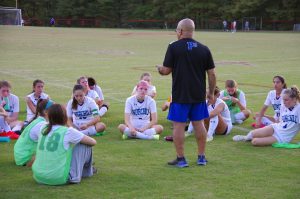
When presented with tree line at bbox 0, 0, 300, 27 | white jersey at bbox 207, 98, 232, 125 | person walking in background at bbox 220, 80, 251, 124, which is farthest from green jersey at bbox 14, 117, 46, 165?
tree line at bbox 0, 0, 300, 27

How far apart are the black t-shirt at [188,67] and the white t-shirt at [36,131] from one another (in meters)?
1.79

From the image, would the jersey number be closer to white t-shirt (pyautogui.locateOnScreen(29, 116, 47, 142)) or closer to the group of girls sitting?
the group of girls sitting

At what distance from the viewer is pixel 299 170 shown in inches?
279

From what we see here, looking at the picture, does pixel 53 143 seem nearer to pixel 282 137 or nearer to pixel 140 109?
pixel 140 109

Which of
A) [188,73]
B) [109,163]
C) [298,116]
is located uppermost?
[188,73]

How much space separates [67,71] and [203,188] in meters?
15.1

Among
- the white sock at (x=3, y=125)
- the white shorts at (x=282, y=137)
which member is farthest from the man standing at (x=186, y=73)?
the white sock at (x=3, y=125)

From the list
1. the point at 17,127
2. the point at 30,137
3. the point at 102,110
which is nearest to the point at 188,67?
the point at 30,137

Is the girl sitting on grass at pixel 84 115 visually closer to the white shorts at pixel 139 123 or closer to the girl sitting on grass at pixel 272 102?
the white shorts at pixel 139 123

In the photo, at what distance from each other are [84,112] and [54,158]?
3148mm

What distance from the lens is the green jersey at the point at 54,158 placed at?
20.4 ft

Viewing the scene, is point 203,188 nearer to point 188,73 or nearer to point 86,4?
point 188,73

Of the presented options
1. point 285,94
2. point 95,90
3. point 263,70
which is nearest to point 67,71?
point 263,70

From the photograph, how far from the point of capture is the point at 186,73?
6902 millimetres
